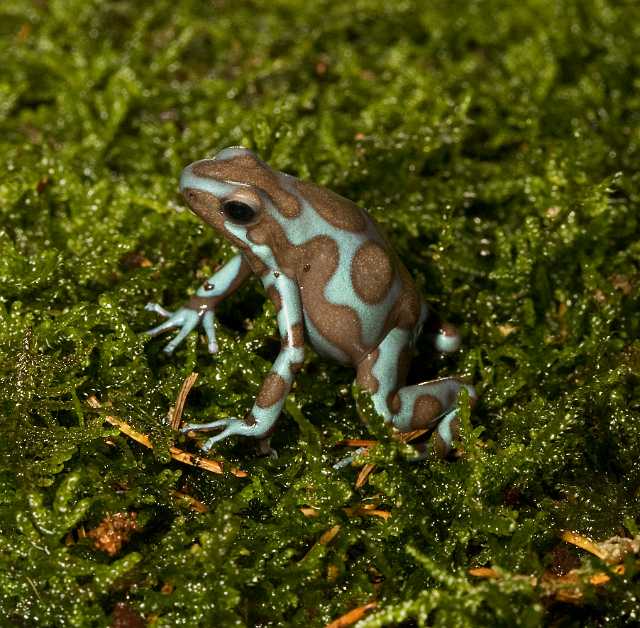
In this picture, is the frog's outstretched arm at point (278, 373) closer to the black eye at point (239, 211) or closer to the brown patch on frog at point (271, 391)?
the brown patch on frog at point (271, 391)

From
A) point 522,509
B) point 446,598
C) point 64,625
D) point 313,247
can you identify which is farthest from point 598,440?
point 64,625

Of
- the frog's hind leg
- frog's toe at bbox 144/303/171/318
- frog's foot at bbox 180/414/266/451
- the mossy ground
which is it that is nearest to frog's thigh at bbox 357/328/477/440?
the frog's hind leg

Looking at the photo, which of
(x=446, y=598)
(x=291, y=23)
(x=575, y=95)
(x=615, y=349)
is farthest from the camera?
(x=291, y=23)

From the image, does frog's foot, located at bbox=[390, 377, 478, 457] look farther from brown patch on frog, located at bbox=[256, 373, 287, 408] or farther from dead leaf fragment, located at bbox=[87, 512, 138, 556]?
dead leaf fragment, located at bbox=[87, 512, 138, 556]

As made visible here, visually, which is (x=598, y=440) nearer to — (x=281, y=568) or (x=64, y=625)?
(x=281, y=568)

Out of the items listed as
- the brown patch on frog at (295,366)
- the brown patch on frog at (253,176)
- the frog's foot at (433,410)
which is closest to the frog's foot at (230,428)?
the brown patch on frog at (295,366)

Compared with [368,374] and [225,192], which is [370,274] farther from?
[225,192]
